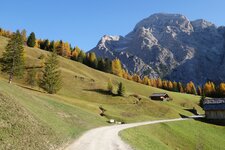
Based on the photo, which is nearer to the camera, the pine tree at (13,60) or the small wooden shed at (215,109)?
the pine tree at (13,60)

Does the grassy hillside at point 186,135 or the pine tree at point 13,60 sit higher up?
the pine tree at point 13,60

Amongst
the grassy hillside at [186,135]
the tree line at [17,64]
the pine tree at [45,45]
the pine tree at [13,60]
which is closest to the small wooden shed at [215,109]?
the grassy hillside at [186,135]

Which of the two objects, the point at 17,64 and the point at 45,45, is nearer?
the point at 17,64

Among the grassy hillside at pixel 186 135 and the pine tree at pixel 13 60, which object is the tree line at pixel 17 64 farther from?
the grassy hillside at pixel 186 135

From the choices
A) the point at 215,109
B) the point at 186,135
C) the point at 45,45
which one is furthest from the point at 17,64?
the point at 45,45

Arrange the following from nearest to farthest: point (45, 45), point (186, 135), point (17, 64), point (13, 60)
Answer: point (186, 135) < point (13, 60) < point (17, 64) < point (45, 45)

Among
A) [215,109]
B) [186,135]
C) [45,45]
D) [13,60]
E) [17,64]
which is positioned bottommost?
[186,135]

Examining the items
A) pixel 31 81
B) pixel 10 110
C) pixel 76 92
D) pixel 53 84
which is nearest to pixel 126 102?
pixel 76 92

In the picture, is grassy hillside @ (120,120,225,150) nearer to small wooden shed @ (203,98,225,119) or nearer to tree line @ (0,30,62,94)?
small wooden shed @ (203,98,225,119)

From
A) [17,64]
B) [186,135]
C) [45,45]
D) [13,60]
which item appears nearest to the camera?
[186,135]

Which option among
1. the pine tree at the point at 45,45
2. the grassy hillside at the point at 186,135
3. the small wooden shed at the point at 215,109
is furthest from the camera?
the pine tree at the point at 45,45

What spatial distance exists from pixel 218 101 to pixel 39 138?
8639cm

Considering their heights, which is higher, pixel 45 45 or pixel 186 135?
pixel 45 45

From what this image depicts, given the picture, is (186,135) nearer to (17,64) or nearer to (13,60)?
(17,64)
